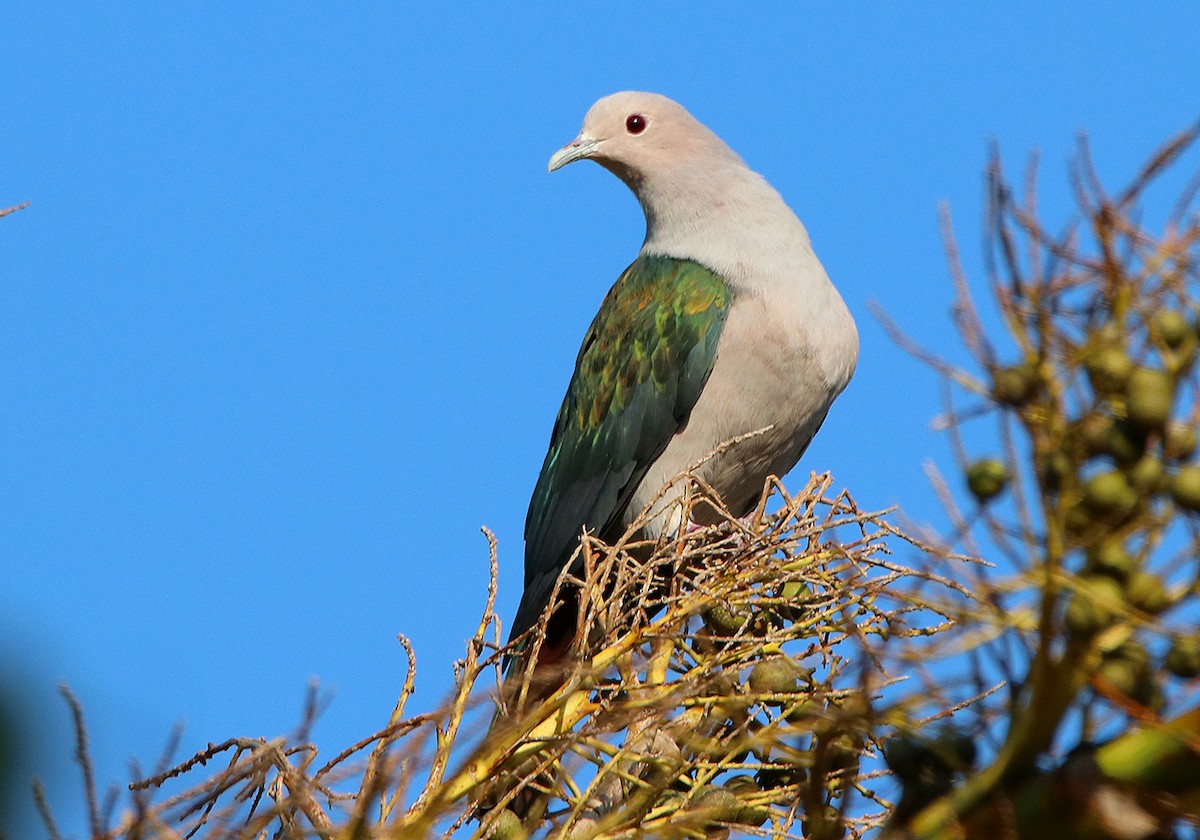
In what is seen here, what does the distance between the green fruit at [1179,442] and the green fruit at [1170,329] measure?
11 cm

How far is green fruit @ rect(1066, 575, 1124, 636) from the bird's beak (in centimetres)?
456

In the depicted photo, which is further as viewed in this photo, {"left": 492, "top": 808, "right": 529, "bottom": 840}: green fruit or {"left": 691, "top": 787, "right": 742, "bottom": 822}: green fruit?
{"left": 691, "top": 787, "right": 742, "bottom": 822}: green fruit

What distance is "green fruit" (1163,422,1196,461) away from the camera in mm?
1358

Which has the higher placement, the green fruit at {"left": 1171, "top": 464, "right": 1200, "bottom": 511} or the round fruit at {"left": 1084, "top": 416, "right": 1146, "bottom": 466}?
the round fruit at {"left": 1084, "top": 416, "right": 1146, "bottom": 466}

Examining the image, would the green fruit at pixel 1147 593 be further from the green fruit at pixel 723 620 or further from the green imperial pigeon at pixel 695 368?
the green imperial pigeon at pixel 695 368

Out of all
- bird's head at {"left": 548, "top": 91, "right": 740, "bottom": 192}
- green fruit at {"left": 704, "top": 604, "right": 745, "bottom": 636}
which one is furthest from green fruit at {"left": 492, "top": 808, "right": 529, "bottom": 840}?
bird's head at {"left": 548, "top": 91, "right": 740, "bottom": 192}

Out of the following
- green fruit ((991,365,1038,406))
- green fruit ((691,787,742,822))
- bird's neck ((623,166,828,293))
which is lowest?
green fruit ((991,365,1038,406))

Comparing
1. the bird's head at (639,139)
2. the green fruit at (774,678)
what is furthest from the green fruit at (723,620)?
the bird's head at (639,139)

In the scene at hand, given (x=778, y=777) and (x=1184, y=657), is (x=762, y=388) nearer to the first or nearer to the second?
(x=778, y=777)

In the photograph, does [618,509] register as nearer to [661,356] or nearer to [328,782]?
[661,356]

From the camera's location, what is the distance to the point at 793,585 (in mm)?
3406

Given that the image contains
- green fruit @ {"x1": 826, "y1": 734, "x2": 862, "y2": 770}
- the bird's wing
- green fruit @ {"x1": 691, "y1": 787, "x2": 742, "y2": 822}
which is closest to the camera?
green fruit @ {"x1": 826, "y1": 734, "x2": 862, "y2": 770}

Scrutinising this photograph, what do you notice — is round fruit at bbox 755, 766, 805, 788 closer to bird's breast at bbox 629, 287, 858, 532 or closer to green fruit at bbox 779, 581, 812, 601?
green fruit at bbox 779, 581, 812, 601

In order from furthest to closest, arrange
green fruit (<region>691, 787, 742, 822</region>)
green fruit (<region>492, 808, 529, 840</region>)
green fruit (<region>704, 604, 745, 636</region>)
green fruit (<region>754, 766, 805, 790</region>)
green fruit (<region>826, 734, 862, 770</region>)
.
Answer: green fruit (<region>704, 604, 745, 636</region>) < green fruit (<region>754, 766, 805, 790</region>) < green fruit (<region>691, 787, 742, 822</region>) < green fruit (<region>492, 808, 529, 840</region>) < green fruit (<region>826, 734, 862, 770</region>)
